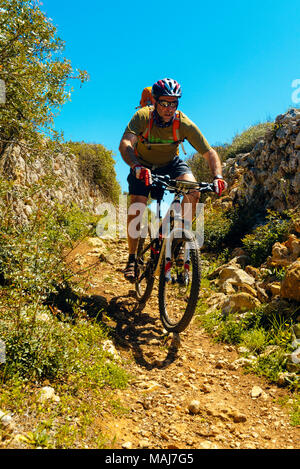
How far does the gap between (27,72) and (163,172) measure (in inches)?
113

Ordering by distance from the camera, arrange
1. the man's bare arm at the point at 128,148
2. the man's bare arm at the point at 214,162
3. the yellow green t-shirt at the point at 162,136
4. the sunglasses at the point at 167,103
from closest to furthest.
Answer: the man's bare arm at the point at 128,148 → the sunglasses at the point at 167,103 → the man's bare arm at the point at 214,162 → the yellow green t-shirt at the point at 162,136

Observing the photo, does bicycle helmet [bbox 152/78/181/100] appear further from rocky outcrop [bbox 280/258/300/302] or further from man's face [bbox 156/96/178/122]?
rocky outcrop [bbox 280/258/300/302]

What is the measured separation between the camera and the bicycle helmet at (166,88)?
13.8 ft

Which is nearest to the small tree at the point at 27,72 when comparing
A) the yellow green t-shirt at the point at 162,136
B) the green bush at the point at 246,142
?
the yellow green t-shirt at the point at 162,136

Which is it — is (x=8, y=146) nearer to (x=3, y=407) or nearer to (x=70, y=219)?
(x=70, y=219)

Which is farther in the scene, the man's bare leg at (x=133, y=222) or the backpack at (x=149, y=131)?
the man's bare leg at (x=133, y=222)

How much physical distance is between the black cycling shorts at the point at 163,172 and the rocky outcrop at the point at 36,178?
52.1 inches

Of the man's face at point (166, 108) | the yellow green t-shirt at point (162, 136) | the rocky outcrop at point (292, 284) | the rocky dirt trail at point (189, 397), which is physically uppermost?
the man's face at point (166, 108)

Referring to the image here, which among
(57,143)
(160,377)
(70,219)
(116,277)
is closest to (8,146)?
(57,143)

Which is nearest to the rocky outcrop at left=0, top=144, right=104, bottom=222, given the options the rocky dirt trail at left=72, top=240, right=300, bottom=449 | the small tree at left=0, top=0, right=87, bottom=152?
the small tree at left=0, top=0, right=87, bottom=152

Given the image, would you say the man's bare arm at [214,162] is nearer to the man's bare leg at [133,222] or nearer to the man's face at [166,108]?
the man's face at [166,108]

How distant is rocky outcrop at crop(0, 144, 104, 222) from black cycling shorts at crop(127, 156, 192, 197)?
4.34 ft
